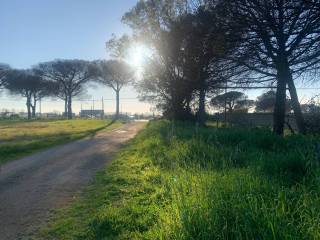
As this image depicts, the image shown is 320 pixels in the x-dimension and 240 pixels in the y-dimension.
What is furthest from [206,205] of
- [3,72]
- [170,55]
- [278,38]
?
[3,72]

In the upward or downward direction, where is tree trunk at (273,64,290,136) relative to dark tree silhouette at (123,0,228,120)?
downward

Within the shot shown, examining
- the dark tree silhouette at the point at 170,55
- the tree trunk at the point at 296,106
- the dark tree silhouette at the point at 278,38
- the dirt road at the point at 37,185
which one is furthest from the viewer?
the dark tree silhouette at the point at 170,55

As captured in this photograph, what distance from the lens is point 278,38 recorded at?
53.1 ft

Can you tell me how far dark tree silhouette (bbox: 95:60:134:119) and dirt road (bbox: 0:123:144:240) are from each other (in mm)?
59313

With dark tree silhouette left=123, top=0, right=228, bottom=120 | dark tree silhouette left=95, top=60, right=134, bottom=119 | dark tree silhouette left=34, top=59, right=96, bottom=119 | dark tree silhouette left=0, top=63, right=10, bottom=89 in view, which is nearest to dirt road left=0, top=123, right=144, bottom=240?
dark tree silhouette left=123, top=0, right=228, bottom=120

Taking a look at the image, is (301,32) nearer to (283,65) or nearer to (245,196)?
(283,65)

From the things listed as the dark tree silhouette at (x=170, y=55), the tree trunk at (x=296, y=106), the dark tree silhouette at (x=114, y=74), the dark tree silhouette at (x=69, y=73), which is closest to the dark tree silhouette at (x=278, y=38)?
the tree trunk at (x=296, y=106)

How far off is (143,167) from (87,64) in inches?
2711

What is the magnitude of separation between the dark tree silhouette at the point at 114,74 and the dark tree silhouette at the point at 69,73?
6.83 ft

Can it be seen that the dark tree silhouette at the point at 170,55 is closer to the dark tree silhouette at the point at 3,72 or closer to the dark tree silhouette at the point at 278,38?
the dark tree silhouette at the point at 278,38

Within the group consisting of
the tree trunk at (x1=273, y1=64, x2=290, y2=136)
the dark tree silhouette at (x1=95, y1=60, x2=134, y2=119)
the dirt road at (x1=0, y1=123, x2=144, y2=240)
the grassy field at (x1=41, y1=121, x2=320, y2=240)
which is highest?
the dark tree silhouette at (x1=95, y1=60, x2=134, y2=119)

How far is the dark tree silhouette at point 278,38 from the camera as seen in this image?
14.7 meters

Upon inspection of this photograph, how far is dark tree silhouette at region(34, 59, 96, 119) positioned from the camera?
7706 centimetres

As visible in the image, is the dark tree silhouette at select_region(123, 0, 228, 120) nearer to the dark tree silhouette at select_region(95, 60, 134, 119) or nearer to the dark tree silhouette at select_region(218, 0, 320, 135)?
the dark tree silhouette at select_region(218, 0, 320, 135)
